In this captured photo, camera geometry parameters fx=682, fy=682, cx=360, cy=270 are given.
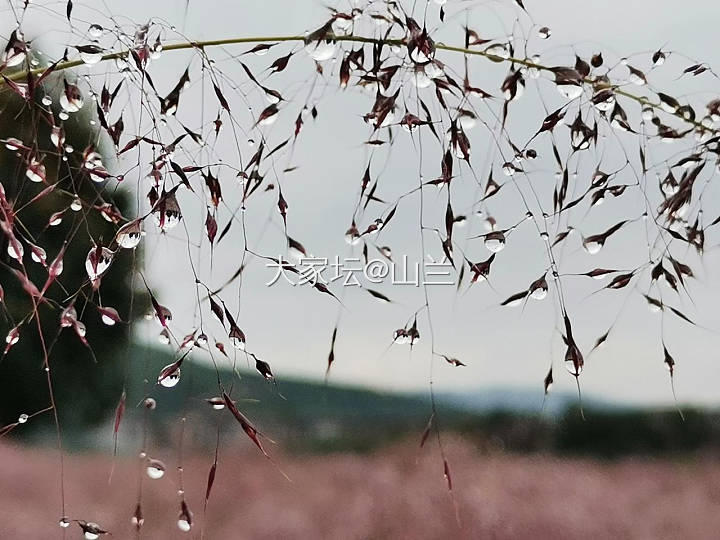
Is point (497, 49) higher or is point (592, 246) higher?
point (497, 49)

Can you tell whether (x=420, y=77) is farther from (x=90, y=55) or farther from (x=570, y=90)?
(x=90, y=55)

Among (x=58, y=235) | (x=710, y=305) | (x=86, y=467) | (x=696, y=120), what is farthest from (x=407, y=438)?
(x=58, y=235)

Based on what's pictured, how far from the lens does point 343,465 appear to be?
1402 mm

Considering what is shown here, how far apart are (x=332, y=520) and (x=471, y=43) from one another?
102 centimetres

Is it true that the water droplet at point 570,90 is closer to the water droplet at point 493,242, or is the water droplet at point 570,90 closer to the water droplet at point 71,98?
the water droplet at point 493,242

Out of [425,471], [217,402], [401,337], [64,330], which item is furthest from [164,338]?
[64,330]

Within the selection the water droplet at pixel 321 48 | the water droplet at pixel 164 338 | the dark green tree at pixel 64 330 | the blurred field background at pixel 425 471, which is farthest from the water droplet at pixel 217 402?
the dark green tree at pixel 64 330

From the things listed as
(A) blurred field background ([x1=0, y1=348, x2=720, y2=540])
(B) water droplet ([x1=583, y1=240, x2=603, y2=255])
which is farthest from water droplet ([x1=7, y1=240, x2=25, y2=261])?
(A) blurred field background ([x1=0, y1=348, x2=720, y2=540])

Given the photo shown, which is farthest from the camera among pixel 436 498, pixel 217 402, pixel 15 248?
pixel 436 498

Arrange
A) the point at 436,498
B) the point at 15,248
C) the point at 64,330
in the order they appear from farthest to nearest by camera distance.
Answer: the point at 64,330 → the point at 436,498 → the point at 15,248

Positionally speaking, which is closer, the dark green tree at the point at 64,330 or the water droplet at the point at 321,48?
the water droplet at the point at 321,48

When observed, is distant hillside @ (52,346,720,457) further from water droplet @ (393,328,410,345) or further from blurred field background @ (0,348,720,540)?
water droplet @ (393,328,410,345)

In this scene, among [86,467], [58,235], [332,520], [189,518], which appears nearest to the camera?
[189,518]

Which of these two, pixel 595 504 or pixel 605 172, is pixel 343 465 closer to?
pixel 595 504
